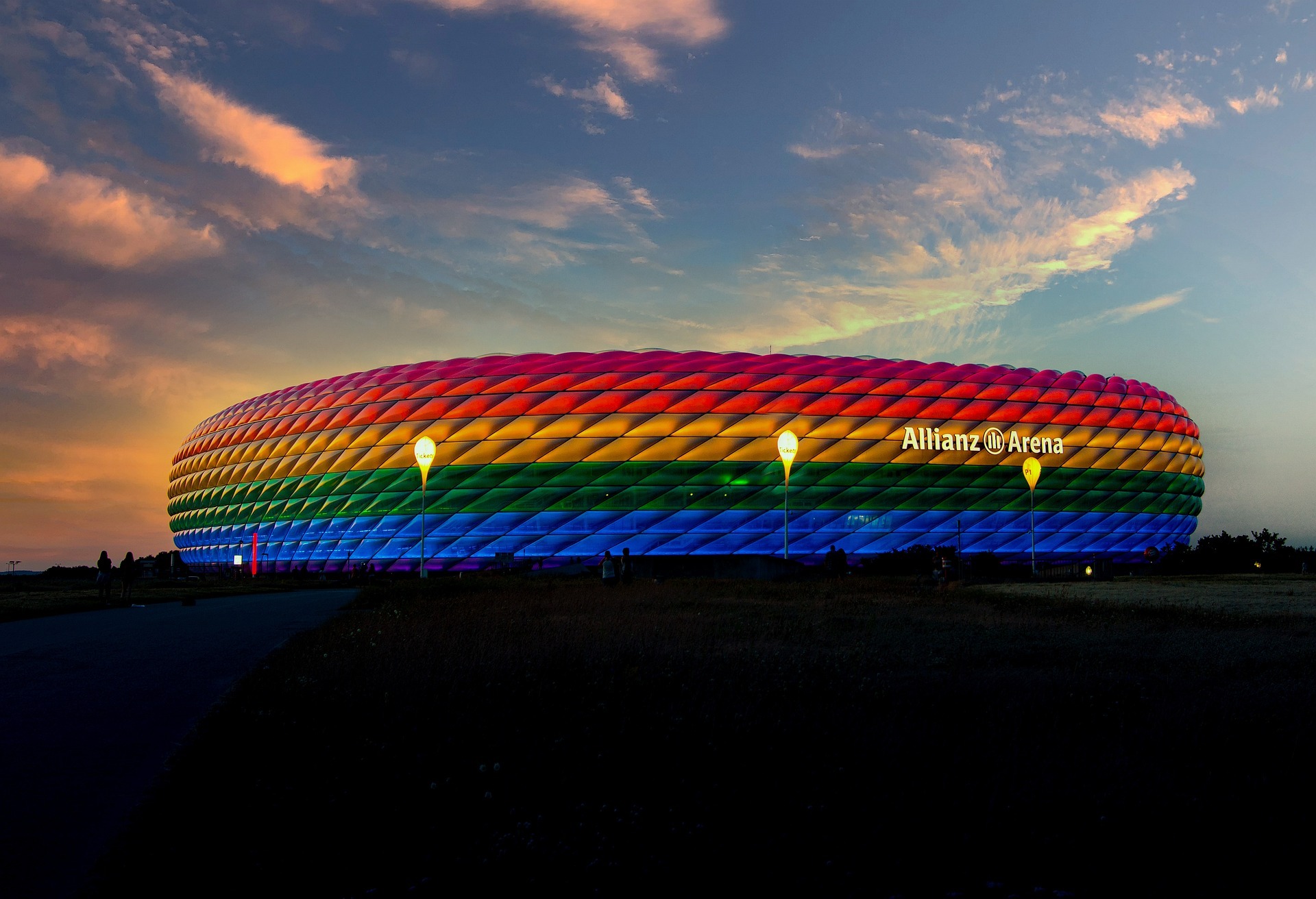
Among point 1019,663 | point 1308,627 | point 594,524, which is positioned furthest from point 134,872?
point 594,524

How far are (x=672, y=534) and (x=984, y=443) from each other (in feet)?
58.6

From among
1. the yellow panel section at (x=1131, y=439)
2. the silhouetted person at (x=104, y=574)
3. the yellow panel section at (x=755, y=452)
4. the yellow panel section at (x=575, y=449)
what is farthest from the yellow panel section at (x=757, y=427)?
the silhouetted person at (x=104, y=574)

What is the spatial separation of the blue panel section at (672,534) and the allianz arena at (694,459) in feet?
0.34

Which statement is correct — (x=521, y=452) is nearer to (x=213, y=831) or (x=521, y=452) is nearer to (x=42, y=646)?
(x=42, y=646)

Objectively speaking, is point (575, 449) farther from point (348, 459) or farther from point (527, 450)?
point (348, 459)

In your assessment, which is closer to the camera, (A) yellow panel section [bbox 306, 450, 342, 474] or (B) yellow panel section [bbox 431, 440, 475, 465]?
(B) yellow panel section [bbox 431, 440, 475, 465]

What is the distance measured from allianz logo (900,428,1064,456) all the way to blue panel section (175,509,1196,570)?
3451 millimetres

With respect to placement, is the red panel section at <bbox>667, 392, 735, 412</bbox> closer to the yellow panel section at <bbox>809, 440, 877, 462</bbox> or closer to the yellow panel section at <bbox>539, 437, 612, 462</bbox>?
the yellow panel section at <bbox>539, 437, 612, 462</bbox>

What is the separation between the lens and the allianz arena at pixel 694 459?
48156 millimetres

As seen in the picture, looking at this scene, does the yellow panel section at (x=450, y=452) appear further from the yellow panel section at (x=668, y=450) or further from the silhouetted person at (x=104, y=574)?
the silhouetted person at (x=104, y=574)

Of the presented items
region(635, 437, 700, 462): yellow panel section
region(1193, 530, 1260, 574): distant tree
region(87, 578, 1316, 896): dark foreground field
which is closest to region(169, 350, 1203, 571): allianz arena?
region(635, 437, 700, 462): yellow panel section

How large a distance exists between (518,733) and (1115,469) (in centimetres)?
5782

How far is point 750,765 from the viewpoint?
5.09m

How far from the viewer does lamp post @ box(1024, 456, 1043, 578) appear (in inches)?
1661
